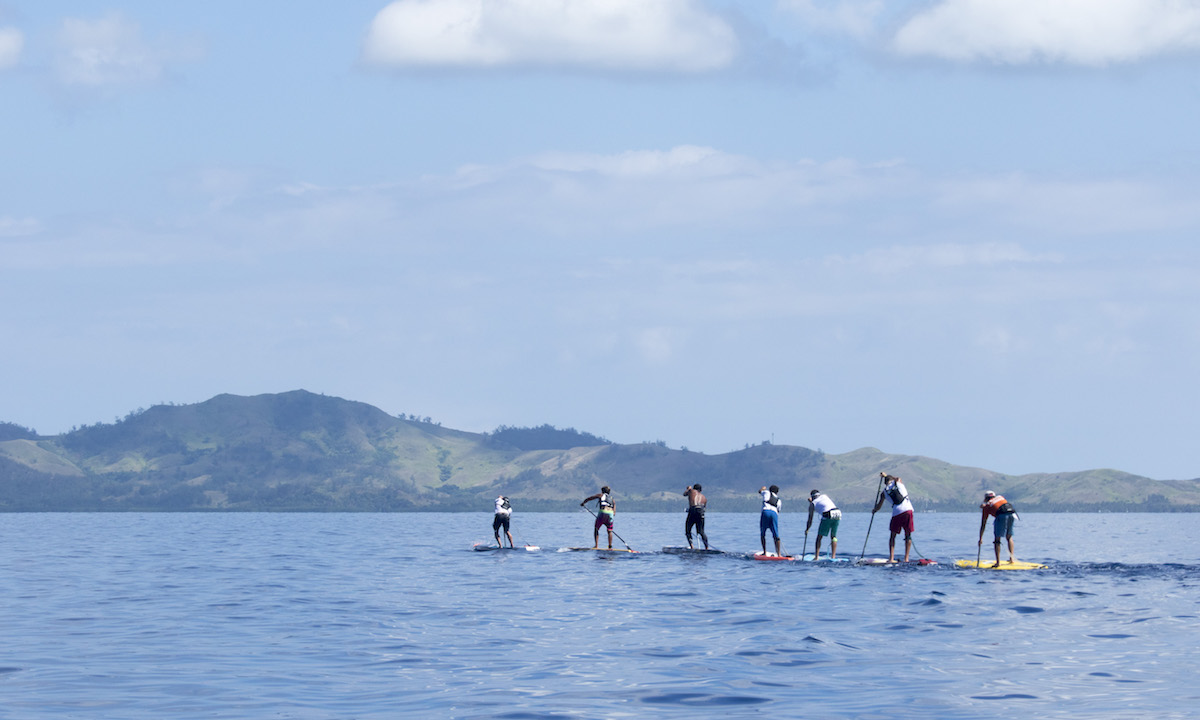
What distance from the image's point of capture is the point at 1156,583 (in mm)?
36500

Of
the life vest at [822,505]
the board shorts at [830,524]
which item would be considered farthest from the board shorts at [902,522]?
the board shorts at [830,524]

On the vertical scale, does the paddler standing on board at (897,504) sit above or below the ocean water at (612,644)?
above

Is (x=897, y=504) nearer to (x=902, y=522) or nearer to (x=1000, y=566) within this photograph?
(x=902, y=522)

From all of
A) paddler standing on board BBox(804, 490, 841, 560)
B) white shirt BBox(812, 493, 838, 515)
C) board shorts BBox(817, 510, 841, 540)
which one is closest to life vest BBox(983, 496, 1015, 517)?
paddler standing on board BBox(804, 490, 841, 560)

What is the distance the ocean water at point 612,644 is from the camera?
18.5 metres

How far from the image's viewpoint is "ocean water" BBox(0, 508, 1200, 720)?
60.8 ft

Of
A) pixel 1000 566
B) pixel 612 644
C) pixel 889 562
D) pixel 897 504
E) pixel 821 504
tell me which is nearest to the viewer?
pixel 612 644

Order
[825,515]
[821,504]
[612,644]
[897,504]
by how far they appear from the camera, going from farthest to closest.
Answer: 1. [825,515]
2. [821,504]
3. [897,504]
4. [612,644]

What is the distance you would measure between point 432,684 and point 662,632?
7.25 metres

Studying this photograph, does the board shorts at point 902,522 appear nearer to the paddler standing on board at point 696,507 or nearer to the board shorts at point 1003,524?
the board shorts at point 1003,524

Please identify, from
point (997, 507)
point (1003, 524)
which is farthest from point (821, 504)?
point (1003, 524)

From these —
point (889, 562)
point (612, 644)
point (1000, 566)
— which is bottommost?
point (612, 644)

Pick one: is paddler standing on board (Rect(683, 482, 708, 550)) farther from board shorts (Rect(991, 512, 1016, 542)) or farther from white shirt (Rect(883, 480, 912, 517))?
board shorts (Rect(991, 512, 1016, 542))

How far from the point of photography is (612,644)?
2436cm
